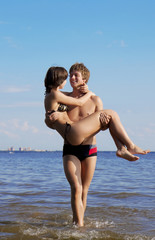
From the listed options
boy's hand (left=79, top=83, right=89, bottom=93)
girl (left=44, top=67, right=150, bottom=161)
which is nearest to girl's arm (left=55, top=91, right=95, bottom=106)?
girl (left=44, top=67, right=150, bottom=161)

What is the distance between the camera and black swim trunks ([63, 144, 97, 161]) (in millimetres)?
4797

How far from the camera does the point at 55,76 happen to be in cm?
454

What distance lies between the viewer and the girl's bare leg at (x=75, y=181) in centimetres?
471

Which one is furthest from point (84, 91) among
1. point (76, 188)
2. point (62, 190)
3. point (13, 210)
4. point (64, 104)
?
point (62, 190)

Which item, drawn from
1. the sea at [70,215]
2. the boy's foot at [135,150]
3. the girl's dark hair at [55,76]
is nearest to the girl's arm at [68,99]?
the girl's dark hair at [55,76]

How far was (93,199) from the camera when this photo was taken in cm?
829

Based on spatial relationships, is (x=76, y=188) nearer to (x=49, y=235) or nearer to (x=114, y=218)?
(x=49, y=235)

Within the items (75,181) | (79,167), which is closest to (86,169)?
(79,167)

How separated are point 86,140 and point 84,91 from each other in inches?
29.8

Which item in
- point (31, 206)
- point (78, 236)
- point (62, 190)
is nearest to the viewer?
point (78, 236)

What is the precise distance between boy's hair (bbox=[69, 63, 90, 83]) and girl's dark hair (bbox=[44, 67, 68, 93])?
310 millimetres

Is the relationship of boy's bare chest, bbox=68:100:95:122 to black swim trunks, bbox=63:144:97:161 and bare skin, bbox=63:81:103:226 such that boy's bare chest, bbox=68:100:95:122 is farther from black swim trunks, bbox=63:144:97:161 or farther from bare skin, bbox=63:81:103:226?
black swim trunks, bbox=63:144:97:161

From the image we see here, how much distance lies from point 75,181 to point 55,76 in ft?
5.05

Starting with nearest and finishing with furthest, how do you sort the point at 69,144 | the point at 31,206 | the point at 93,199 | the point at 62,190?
the point at 69,144 < the point at 31,206 < the point at 93,199 < the point at 62,190
